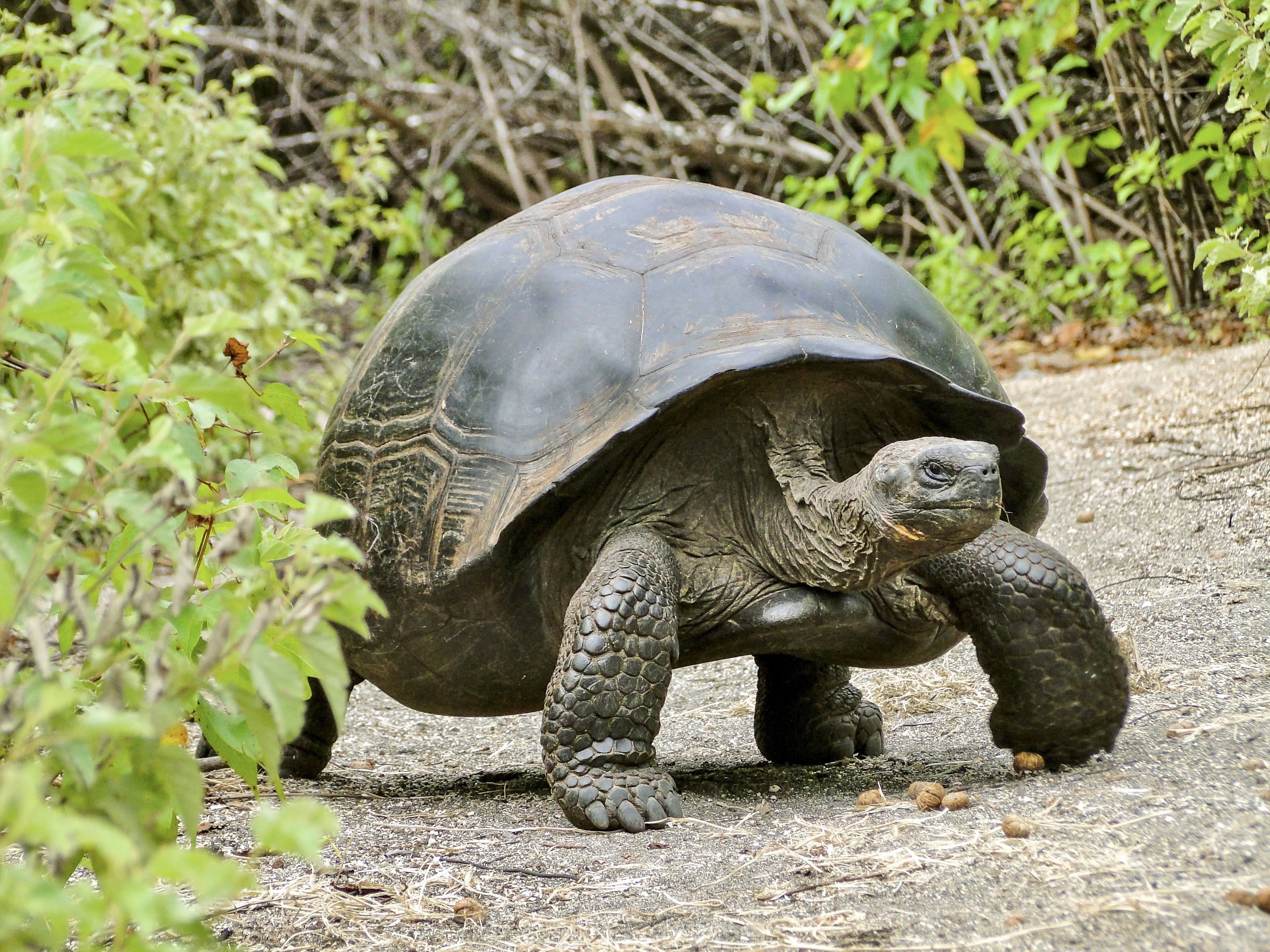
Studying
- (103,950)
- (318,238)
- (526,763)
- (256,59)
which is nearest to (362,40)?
(256,59)

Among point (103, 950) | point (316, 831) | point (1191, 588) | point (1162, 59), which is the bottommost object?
point (1191, 588)

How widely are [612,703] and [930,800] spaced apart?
0.61 m

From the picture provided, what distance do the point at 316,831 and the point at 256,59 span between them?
10.3m

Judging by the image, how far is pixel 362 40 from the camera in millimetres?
9969

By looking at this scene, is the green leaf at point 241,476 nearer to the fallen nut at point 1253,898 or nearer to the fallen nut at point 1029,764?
the fallen nut at point 1253,898

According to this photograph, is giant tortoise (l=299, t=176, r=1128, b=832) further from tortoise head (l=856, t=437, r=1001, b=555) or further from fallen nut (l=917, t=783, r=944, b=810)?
fallen nut (l=917, t=783, r=944, b=810)

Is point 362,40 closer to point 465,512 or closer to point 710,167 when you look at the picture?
point 710,167

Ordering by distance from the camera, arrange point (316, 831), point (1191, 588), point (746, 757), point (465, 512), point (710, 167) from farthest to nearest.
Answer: point (710, 167)
point (1191, 588)
point (746, 757)
point (465, 512)
point (316, 831)

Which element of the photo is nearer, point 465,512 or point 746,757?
point 465,512

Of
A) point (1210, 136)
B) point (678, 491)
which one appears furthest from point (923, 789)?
point (1210, 136)

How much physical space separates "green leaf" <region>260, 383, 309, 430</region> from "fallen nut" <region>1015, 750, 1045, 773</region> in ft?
5.13

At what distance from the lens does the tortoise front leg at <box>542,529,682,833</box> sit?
7.97 feet

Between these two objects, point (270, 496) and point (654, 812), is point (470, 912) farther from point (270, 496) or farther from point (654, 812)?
point (270, 496)

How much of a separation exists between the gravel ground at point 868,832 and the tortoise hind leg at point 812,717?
0.07m
